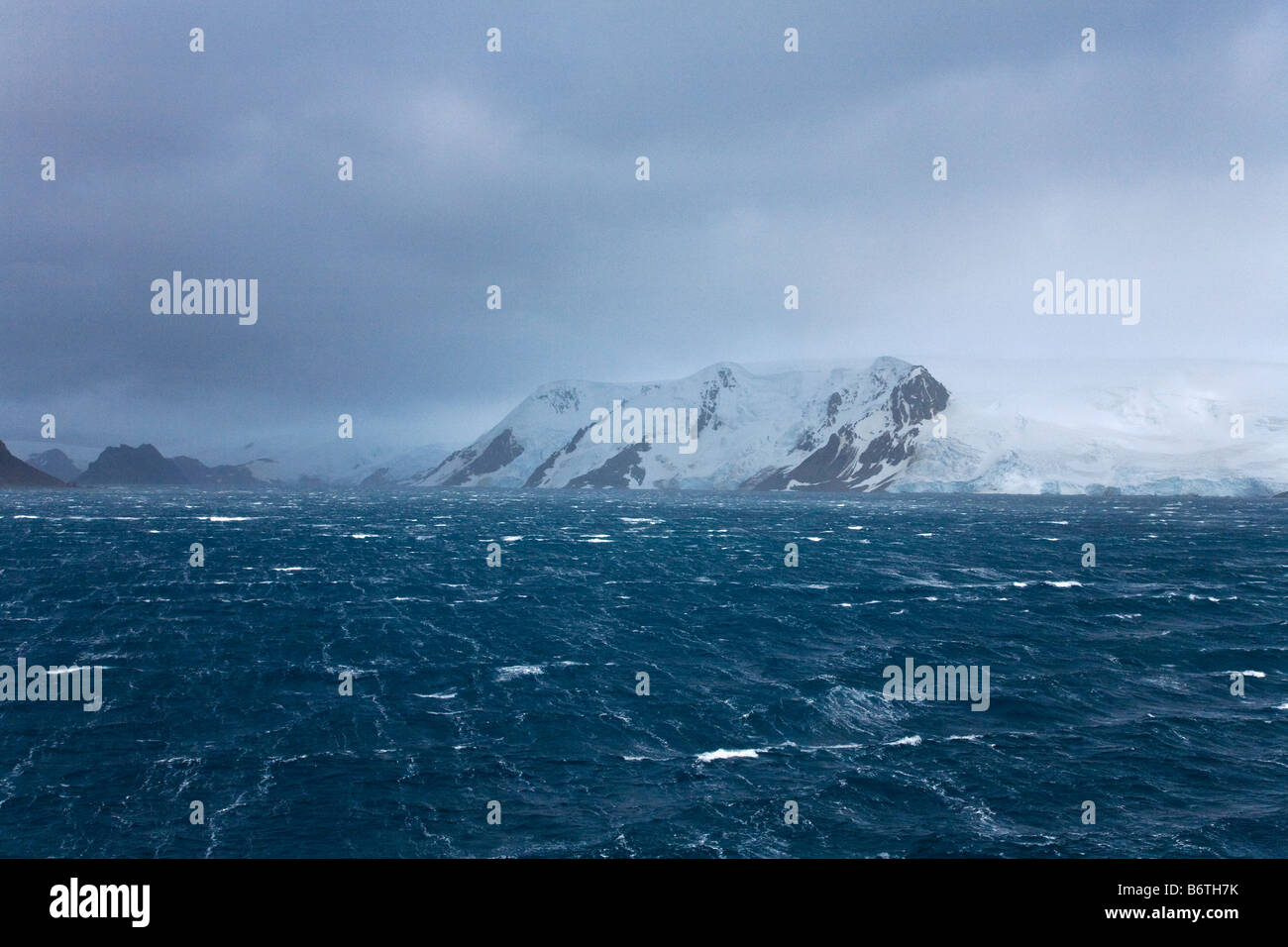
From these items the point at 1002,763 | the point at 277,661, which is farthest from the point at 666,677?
the point at 277,661

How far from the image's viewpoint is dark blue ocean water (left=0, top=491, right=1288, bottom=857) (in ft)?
122

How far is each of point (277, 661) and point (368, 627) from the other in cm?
1463

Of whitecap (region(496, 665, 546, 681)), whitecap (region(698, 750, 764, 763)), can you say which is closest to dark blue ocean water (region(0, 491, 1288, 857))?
whitecap (region(698, 750, 764, 763))

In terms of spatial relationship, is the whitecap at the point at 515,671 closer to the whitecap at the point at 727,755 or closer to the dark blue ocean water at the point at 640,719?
the dark blue ocean water at the point at 640,719

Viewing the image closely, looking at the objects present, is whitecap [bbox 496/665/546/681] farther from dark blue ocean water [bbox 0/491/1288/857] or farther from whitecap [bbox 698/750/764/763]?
whitecap [bbox 698/750/764/763]

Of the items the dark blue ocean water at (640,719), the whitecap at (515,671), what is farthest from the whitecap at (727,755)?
the whitecap at (515,671)

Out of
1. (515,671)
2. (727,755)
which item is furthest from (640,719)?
(515,671)

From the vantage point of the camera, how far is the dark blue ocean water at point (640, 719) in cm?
3725

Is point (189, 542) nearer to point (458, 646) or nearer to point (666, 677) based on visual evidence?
point (458, 646)

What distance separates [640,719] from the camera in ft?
175

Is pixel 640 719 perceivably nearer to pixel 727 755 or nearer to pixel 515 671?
pixel 727 755

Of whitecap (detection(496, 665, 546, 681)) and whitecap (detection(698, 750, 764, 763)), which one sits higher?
whitecap (detection(496, 665, 546, 681))
